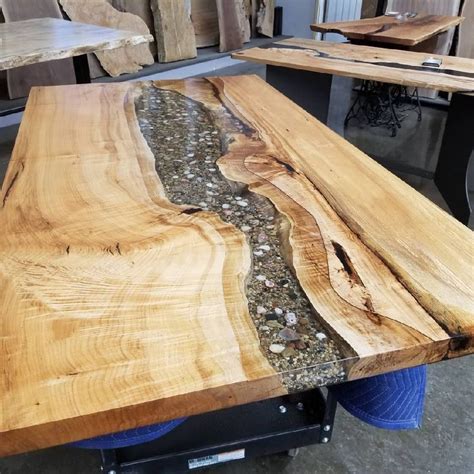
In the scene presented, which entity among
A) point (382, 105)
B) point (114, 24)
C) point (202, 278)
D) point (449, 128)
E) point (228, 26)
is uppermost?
point (202, 278)

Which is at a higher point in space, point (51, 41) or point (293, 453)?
point (51, 41)

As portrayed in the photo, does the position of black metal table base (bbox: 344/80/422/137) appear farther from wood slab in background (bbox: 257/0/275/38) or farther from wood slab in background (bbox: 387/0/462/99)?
wood slab in background (bbox: 257/0/275/38)

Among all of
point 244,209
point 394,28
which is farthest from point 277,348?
point 394,28

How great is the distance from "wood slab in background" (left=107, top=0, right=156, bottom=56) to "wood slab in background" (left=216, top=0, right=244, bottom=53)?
801 mm

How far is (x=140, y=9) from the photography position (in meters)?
4.58

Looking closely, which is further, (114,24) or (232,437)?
(114,24)

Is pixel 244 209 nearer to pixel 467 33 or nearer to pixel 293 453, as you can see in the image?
pixel 293 453

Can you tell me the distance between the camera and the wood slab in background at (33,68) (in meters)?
3.55

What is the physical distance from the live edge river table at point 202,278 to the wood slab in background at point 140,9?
3.68 metres

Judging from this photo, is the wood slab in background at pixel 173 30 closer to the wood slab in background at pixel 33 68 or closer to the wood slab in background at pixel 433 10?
the wood slab in background at pixel 33 68

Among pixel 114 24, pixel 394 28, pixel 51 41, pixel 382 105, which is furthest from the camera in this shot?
pixel 114 24

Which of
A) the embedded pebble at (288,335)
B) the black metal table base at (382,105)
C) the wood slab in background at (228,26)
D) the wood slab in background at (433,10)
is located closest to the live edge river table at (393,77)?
the black metal table base at (382,105)

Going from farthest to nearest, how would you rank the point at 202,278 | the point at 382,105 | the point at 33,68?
the point at 382,105
the point at 33,68
the point at 202,278

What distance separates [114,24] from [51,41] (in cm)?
210
